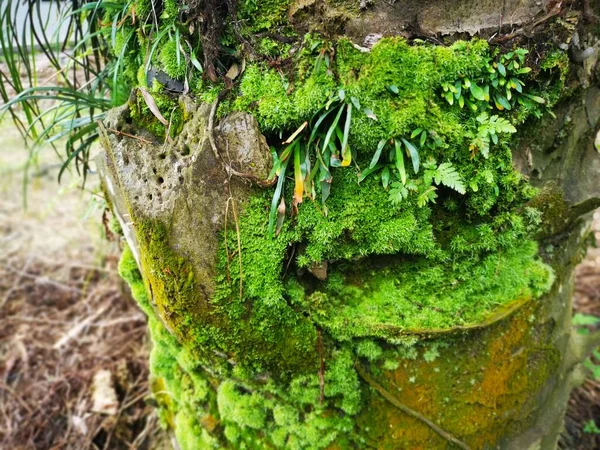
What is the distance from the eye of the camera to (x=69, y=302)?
5.71 meters

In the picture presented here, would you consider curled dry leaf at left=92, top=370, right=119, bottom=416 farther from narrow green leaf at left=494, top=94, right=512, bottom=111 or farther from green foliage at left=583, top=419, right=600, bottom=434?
green foliage at left=583, top=419, right=600, bottom=434

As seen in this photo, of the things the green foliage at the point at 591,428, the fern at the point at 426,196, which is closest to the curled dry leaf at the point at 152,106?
the fern at the point at 426,196

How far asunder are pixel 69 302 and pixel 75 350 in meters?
1.15

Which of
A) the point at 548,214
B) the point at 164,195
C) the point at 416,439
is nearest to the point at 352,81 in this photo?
the point at 164,195

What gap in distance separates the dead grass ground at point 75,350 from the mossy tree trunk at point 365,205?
1.87 metres

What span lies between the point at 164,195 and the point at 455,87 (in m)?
1.46

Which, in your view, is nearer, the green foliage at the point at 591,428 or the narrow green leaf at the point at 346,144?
the narrow green leaf at the point at 346,144

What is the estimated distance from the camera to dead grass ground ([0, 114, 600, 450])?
3.79 meters

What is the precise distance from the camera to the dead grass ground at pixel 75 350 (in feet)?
12.4

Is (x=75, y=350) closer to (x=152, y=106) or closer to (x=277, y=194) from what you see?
(x=152, y=106)

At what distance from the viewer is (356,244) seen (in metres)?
2.13

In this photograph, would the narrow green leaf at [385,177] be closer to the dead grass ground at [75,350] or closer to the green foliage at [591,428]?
the dead grass ground at [75,350]

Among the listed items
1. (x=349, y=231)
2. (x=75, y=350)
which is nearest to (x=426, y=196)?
(x=349, y=231)

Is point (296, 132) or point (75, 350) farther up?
point (296, 132)
